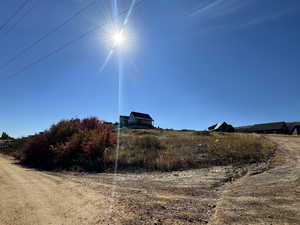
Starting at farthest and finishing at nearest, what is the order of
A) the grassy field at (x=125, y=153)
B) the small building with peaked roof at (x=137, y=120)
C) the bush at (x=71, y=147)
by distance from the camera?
the small building with peaked roof at (x=137, y=120) → the bush at (x=71, y=147) → the grassy field at (x=125, y=153)

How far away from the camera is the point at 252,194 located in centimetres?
546

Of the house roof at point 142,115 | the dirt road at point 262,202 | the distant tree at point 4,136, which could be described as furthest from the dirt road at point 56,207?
the distant tree at point 4,136

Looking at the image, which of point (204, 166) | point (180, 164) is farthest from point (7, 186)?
point (204, 166)

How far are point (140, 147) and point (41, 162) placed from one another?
935 centimetres

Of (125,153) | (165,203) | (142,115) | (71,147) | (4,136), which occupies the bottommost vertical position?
(165,203)

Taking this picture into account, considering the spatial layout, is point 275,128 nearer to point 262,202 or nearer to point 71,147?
point 71,147

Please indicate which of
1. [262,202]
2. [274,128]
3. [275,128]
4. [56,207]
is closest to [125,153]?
[56,207]

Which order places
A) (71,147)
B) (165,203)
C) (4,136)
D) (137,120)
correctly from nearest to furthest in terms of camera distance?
(165,203) < (71,147) < (137,120) < (4,136)

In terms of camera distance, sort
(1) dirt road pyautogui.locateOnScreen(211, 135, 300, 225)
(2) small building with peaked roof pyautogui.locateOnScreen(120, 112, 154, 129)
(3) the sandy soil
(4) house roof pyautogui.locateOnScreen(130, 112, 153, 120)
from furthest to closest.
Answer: (4) house roof pyautogui.locateOnScreen(130, 112, 153, 120)
(2) small building with peaked roof pyautogui.locateOnScreen(120, 112, 154, 129)
(3) the sandy soil
(1) dirt road pyautogui.locateOnScreen(211, 135, 300, 225)

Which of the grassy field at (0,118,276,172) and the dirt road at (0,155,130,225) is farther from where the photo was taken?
the grassy field at (0,118,276,172)

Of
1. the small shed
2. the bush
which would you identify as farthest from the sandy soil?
the small shed

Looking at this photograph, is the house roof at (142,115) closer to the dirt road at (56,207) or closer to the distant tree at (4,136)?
the distant tree at (4,136)

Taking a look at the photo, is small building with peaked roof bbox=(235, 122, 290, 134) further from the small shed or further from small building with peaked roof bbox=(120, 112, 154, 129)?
small building with peaked roof bbox=(120, 112, 154, 129)

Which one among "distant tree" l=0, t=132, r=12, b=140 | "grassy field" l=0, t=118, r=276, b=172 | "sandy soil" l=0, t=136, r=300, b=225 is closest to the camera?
"sandy soil" l=0, t=136, r=300, b=225
